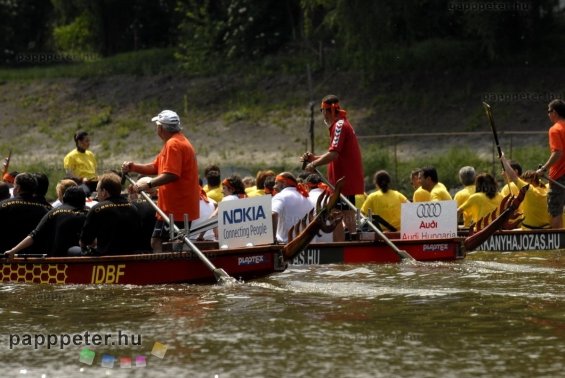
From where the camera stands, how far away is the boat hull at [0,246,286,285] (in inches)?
583

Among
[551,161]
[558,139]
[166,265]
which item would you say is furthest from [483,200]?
[166,265]

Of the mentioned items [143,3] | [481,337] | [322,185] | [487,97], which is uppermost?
[143,3]

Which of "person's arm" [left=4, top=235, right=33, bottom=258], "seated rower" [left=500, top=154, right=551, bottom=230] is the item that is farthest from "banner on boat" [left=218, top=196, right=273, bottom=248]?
"seated rower" [left=500, top=154, right=551, bottom=230]

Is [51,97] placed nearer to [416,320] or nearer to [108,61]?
[108,61]

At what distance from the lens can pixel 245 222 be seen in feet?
49.3

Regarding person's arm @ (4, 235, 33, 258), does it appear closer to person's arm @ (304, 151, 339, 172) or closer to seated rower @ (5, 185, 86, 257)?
seated rower @ (5, 185, 86, 257)

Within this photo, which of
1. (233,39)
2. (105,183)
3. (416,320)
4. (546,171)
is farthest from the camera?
(233,39)

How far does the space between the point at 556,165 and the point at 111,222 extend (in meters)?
6.41

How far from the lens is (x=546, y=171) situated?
1822 cm

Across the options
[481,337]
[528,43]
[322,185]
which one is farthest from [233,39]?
[481,337]

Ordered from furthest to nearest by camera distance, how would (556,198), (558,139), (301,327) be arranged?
1. (556,198)
2. (558,139)
3. (301,327)

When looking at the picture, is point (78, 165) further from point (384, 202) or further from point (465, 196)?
point (465, 196)

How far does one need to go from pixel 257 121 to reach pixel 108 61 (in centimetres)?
1123

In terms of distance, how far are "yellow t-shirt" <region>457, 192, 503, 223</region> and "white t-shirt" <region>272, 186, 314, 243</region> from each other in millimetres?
2739
